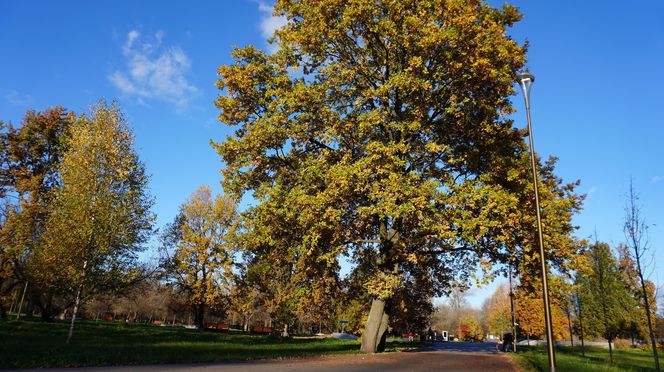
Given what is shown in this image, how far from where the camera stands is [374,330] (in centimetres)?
2031

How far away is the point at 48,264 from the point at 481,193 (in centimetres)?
2200

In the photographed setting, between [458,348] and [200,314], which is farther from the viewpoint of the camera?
[200,314]

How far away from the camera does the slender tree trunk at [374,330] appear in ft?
66.1

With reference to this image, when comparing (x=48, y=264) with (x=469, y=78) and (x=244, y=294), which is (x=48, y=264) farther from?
(x=469, y=78)

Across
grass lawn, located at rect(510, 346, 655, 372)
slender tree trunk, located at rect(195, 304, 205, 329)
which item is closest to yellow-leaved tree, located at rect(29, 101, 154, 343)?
grass lawn, located at rect(510, 346, 655, 372)

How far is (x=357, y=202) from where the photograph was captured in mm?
19469

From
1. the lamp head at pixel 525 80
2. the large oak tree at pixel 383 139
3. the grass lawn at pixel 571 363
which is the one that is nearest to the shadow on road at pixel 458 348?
the grass lawn at pixel 571 363

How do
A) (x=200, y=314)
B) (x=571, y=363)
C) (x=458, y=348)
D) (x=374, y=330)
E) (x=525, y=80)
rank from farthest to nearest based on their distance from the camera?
(x=200, y=314) < (x=458, y=348) < (x=374, y=330) < (x=571, y=363) < (x=525, y=80)

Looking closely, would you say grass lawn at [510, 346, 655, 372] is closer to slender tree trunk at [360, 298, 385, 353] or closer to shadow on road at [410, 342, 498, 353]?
shadow on road at [410, 342, 498, 353]

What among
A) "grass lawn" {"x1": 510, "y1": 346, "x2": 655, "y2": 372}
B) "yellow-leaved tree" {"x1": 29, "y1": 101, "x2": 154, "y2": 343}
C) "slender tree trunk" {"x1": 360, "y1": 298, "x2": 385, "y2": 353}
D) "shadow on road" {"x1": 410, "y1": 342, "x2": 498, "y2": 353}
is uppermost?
"yellow-leaved tree" {"x1": 29, "y1": 101, "x2": 154, "y2": 343}

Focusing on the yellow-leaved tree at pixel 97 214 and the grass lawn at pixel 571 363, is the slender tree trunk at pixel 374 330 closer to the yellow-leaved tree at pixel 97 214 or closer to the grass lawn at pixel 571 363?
the grass lawn at pixel 571 363

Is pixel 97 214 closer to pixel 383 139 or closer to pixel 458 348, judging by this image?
pixel 383 139

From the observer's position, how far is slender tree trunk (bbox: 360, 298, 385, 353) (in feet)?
66.1

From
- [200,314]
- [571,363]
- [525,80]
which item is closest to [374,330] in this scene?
[571,363]
